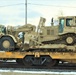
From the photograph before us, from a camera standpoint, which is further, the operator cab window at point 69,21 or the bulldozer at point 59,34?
the operator cab window at point 69,21

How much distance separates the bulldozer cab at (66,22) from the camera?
18172 millimetres

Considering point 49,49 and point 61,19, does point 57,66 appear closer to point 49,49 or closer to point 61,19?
point 49,49

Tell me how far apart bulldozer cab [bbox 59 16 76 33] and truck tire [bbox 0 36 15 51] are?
3188mm

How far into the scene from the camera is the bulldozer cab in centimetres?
1817

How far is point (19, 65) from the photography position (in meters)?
19.2

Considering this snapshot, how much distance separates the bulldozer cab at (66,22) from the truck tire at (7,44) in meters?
3.19

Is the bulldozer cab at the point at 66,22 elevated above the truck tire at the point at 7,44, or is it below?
above

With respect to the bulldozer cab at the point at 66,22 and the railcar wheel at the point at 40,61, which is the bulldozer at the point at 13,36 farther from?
the bulldozer cab at the point at 66,22

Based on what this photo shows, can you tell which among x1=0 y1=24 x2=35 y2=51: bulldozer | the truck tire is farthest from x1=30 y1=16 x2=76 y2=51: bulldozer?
the truck tire

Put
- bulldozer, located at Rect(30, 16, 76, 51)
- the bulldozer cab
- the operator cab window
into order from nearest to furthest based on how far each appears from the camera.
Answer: bulldozer, located at Rect(30, 16, 76, 51)
the bulldozer cab
the operator cab window

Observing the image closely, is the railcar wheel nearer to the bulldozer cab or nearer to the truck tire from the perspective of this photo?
the truck tire

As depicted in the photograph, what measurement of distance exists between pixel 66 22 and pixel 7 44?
3993 mm

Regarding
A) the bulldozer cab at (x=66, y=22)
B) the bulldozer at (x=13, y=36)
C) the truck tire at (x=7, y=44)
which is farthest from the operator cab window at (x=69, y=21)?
the truck tire at (x=7, y=44)

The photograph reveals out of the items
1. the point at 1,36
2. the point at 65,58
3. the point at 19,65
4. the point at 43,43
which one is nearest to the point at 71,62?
the point at 65,58
